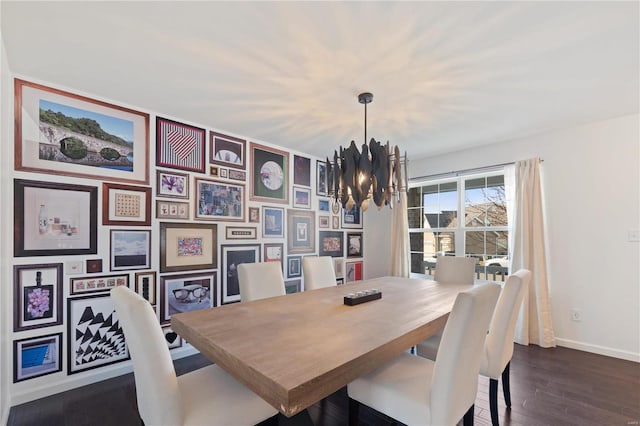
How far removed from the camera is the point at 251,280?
2.49 m

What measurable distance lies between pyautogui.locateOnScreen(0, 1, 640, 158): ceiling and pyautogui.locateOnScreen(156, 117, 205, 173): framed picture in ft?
0.43

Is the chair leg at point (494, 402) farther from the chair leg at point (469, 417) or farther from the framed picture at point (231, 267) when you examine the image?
the framed picture at point (231, 267)

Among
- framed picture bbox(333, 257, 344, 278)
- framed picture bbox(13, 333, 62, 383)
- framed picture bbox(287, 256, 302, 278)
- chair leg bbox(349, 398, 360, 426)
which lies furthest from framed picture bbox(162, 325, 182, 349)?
framed picture bbox(333, 257, 344, 278)

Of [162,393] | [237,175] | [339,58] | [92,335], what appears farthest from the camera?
[237,175]

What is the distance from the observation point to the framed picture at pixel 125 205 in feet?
8.32

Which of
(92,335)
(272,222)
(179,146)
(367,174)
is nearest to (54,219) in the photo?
(92,335)

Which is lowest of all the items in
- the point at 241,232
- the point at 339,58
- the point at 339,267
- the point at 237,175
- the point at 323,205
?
the point at 339,267

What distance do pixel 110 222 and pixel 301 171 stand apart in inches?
95.1

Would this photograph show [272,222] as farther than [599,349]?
Yes

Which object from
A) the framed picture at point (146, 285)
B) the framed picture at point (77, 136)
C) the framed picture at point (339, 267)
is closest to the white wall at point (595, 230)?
the framed picture at point (339, 267)

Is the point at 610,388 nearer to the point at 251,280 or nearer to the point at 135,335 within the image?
the point at 251,280

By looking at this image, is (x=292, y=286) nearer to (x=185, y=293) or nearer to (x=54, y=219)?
(x=185, y=293)

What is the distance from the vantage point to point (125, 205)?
264 cm

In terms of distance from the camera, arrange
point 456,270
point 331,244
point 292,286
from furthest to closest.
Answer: point 331,244, point 292,286, point 456,270
